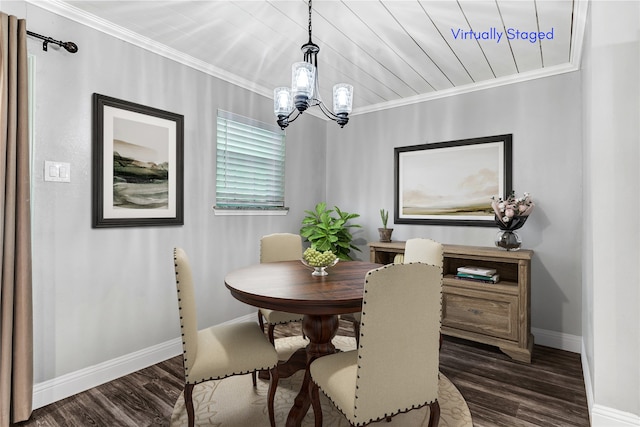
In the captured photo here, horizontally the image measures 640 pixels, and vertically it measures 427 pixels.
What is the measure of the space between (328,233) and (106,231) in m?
2.16

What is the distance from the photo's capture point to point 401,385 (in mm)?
1468

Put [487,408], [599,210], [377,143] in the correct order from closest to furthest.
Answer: [599,210] → [487,408] → [377,143]

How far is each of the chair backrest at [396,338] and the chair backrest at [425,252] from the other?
94cm

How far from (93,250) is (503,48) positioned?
3405 mm

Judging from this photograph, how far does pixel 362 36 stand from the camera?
2.55 m

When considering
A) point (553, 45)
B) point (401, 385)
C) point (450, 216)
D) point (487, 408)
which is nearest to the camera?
point (401, 385)

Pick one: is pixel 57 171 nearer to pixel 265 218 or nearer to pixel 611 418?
pixel 265 218

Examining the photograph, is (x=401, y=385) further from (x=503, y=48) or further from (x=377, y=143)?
(x=377, y=143)

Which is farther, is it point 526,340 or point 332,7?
point 526,340

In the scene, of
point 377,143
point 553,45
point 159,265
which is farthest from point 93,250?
point 553,45

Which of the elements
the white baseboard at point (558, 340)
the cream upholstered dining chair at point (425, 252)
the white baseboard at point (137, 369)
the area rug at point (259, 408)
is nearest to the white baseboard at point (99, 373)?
the white baseboard at point (137, 369)

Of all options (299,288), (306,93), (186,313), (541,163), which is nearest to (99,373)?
(186,313)

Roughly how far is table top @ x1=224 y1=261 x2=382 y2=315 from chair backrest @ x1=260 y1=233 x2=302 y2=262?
48cm

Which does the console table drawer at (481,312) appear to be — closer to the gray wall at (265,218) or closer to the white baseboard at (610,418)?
the gray wall at (265,218)
